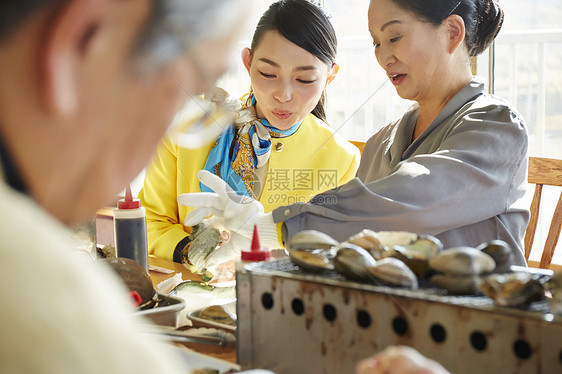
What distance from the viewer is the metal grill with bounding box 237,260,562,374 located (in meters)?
0.59

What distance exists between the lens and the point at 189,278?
1.41 m

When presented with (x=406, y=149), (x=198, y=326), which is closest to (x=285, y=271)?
(x=198, y=326)

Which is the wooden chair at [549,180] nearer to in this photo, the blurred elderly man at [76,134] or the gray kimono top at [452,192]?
the gray kimono top at [452,192]

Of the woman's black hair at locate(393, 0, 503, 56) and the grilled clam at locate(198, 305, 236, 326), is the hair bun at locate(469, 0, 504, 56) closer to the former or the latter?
the woman's black hair at locate(393, 0, 503, 56)

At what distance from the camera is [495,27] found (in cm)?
159

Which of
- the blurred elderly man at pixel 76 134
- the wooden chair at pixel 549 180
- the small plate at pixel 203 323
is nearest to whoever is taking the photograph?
the blurred elderly man at pixel 76 134

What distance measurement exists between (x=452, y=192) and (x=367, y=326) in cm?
67

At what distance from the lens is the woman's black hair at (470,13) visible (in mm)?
1498

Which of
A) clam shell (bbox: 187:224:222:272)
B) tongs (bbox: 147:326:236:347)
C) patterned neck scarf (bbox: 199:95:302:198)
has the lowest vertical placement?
tongs (bbox: 147:326:236:347)

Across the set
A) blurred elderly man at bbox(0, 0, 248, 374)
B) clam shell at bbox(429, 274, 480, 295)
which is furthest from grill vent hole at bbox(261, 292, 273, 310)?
blurred elderly man at bbox(0, 0, 248, 374)

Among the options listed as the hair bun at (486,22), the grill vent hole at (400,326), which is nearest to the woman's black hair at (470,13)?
the hair bun at (486,22)

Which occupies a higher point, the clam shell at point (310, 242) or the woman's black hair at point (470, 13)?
the woman's black hair at point (470, 13)

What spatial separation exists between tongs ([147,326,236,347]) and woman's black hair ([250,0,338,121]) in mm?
1191

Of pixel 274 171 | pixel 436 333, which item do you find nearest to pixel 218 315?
pixel 436 333
